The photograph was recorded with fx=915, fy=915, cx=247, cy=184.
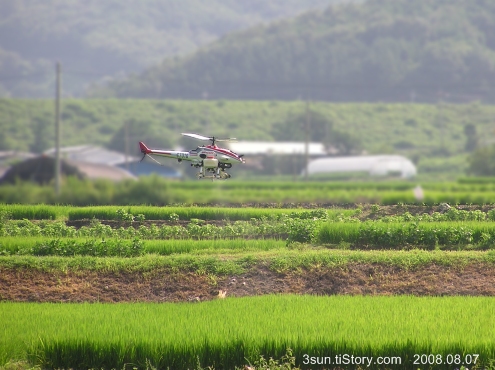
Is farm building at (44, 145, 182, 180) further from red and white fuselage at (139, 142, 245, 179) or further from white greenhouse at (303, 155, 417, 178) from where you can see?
white greenhouse at (303, 155, 417, 178)

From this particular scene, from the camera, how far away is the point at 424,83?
473 feet

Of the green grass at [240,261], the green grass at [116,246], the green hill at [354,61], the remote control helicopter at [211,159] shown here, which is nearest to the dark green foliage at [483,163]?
the green grass at [240,261]

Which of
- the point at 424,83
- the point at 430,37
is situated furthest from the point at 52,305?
the point at 430,37

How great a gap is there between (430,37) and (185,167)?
134741 mm

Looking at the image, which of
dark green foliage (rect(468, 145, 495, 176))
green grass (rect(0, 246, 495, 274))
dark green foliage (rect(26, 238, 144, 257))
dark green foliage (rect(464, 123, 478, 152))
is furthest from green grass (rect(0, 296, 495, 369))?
dark green foliage (rect(464, 123, 478, 152))

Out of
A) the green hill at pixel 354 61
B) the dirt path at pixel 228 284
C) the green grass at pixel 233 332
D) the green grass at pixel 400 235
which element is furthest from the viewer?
the green hill at pixel 354 61

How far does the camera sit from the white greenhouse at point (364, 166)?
176 feet

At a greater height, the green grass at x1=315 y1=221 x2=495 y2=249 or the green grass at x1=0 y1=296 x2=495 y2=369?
the green grass at x1=315 y1=221 x2=495 y2=249

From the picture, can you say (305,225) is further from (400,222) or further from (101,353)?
(101,353)

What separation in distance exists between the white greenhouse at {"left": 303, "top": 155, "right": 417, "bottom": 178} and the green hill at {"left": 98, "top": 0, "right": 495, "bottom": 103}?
2497 inches

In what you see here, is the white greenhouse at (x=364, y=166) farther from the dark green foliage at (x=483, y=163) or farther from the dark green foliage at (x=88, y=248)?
the dark green foliage at (x=88, y=248)

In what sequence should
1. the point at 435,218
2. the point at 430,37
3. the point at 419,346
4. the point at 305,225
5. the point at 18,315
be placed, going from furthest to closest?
the point at 430,37, the point at 435,218, the point at 305,225, the point at 18,315, the point at 419,346

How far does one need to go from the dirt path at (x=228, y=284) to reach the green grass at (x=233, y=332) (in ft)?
3.90

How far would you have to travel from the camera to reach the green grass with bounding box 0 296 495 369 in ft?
44.2
